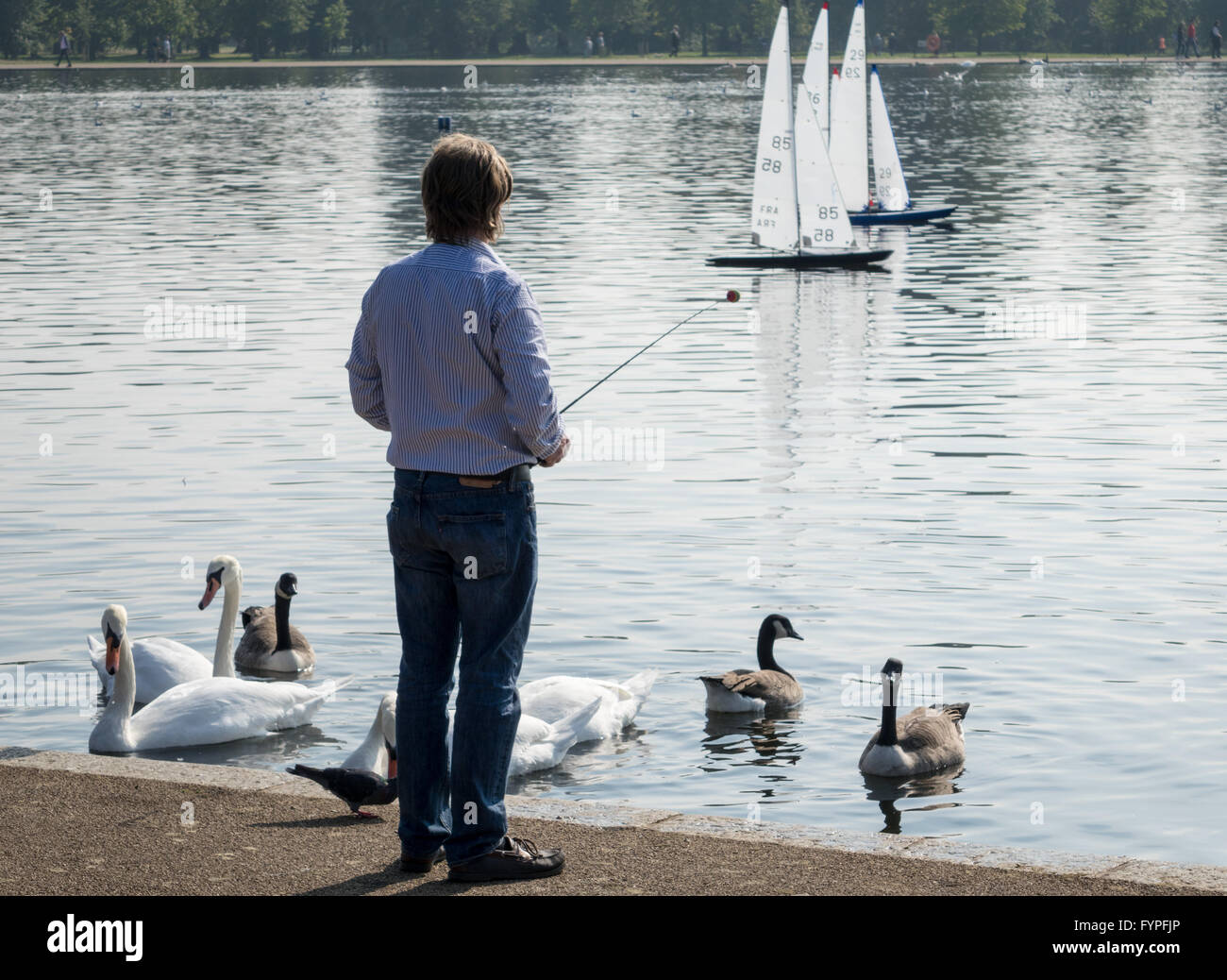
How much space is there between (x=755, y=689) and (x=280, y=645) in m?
3.28

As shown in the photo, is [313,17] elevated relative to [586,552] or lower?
elevated

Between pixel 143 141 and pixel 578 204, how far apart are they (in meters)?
26.8

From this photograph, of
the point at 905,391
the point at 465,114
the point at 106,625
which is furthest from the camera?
the point at 465,114

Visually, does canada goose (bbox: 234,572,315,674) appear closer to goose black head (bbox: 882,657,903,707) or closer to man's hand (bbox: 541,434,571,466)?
goose black head (bbox: 882,657,903,707)

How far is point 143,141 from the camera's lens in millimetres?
67562

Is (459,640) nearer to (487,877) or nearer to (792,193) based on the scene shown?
(487,877)

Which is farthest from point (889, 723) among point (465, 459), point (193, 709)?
point (465, 459)

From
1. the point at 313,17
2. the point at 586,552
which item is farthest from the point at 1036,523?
the point at 313,17

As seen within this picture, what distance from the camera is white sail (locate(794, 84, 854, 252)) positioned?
113 feet

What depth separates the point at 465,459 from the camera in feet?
21.6

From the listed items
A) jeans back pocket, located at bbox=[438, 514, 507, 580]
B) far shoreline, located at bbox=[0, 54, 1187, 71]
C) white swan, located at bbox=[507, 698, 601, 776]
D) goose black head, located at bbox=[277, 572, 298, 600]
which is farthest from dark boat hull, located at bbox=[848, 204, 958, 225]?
far shoreline, located at bbox=[0, 54, 1187, 71]

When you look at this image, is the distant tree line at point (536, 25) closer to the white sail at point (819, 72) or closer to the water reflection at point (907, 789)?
the white sail at point (819, 72)
